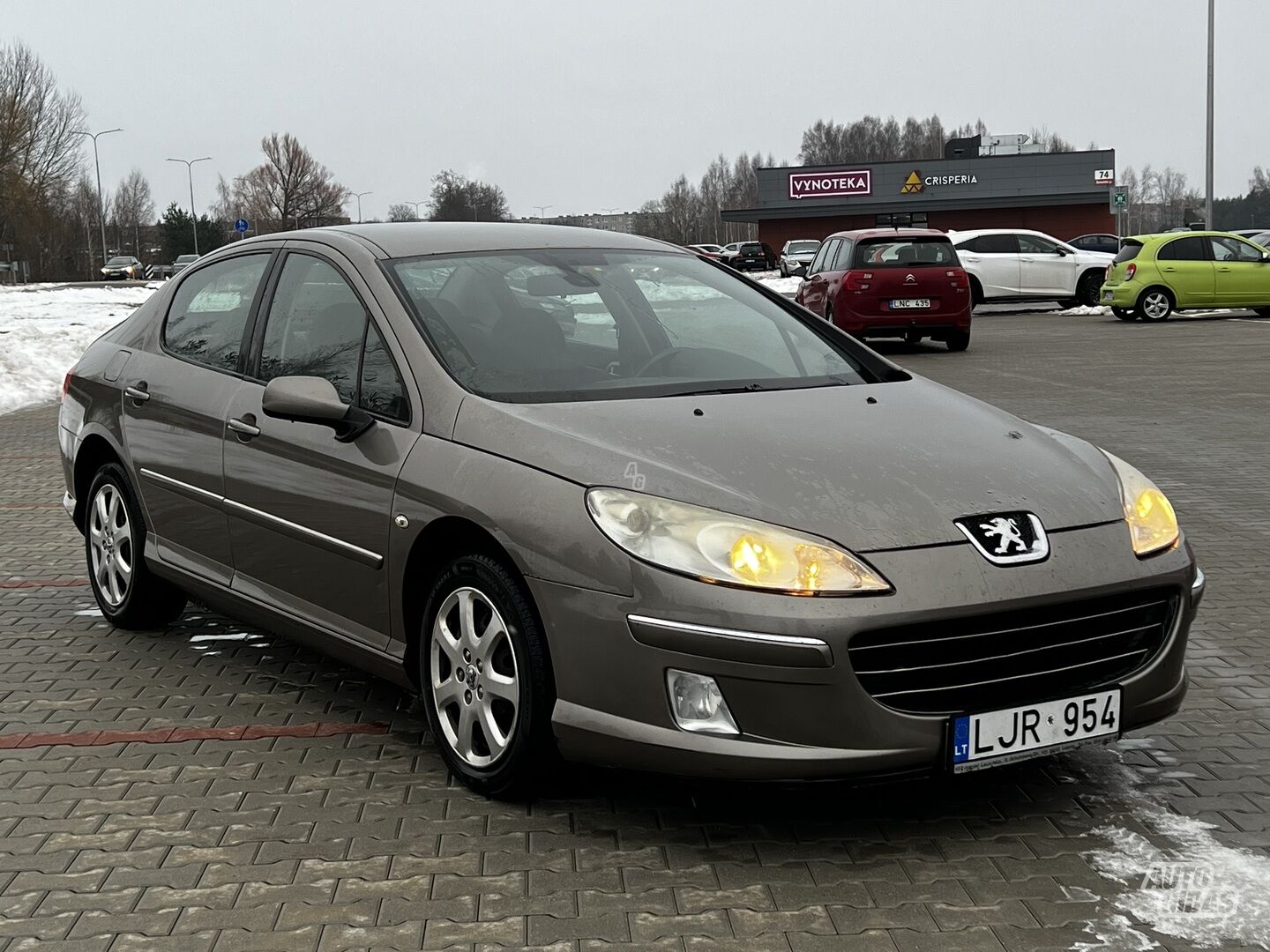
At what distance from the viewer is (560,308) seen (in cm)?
468

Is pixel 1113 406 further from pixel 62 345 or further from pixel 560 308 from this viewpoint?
pixel 62 345

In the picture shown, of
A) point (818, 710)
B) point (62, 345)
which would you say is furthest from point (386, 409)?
point (62, 345)

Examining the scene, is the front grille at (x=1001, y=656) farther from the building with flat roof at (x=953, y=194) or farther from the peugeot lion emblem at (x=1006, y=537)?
the building with flat roof at (x=953, y=194)

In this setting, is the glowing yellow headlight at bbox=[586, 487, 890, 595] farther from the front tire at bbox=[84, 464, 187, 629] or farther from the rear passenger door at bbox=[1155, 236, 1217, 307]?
the rear passenger door at bbox=[1155, 236, 1217, 307]

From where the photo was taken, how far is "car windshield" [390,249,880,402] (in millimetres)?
4375

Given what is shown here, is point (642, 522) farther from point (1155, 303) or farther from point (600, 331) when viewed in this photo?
point (1155, 303)

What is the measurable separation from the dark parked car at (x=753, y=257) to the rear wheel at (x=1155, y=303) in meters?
30.1

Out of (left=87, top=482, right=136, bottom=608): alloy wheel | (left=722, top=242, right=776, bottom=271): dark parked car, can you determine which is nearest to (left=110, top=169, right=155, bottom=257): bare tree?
(left=722, top=242, right=776, bottom=271): dark parked car

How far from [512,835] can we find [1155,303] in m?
24.6

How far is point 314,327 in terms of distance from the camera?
489cm

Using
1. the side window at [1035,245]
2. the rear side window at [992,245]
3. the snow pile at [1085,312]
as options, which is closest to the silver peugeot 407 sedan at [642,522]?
the snow pile at [1085,312]

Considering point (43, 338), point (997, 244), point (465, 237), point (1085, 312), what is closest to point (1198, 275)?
point (1085, 312)

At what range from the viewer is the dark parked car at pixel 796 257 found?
45.6 meters

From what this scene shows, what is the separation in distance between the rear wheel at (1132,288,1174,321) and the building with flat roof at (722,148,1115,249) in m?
32.2
